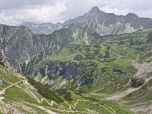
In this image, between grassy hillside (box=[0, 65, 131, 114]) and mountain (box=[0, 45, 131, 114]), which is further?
grassy hillside (box=[0, 65, 131, 114])

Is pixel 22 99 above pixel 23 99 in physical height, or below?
above

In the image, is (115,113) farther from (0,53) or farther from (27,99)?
(0,53)

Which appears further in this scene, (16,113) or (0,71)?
(0,71)

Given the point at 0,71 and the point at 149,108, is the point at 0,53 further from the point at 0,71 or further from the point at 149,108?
the point at 149,108

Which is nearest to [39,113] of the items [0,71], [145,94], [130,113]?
[0,71]

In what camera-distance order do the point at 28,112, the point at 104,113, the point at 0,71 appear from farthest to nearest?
the point at 104,113 → the point at 0,71 → the point at 28,112

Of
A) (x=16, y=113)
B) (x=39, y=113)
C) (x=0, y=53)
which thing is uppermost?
(x=0, y=53)

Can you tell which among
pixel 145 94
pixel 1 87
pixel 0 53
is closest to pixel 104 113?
pixel 145 94

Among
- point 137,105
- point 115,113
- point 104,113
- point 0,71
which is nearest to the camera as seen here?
point 0,71

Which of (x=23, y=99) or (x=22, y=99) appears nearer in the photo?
(x=22, y=99)

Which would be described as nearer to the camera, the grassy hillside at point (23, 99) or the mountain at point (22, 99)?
the mountain at point (22, 99)

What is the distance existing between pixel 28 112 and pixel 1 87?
2780 cm

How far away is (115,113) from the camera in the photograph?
156 metres

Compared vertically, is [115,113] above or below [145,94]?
below
